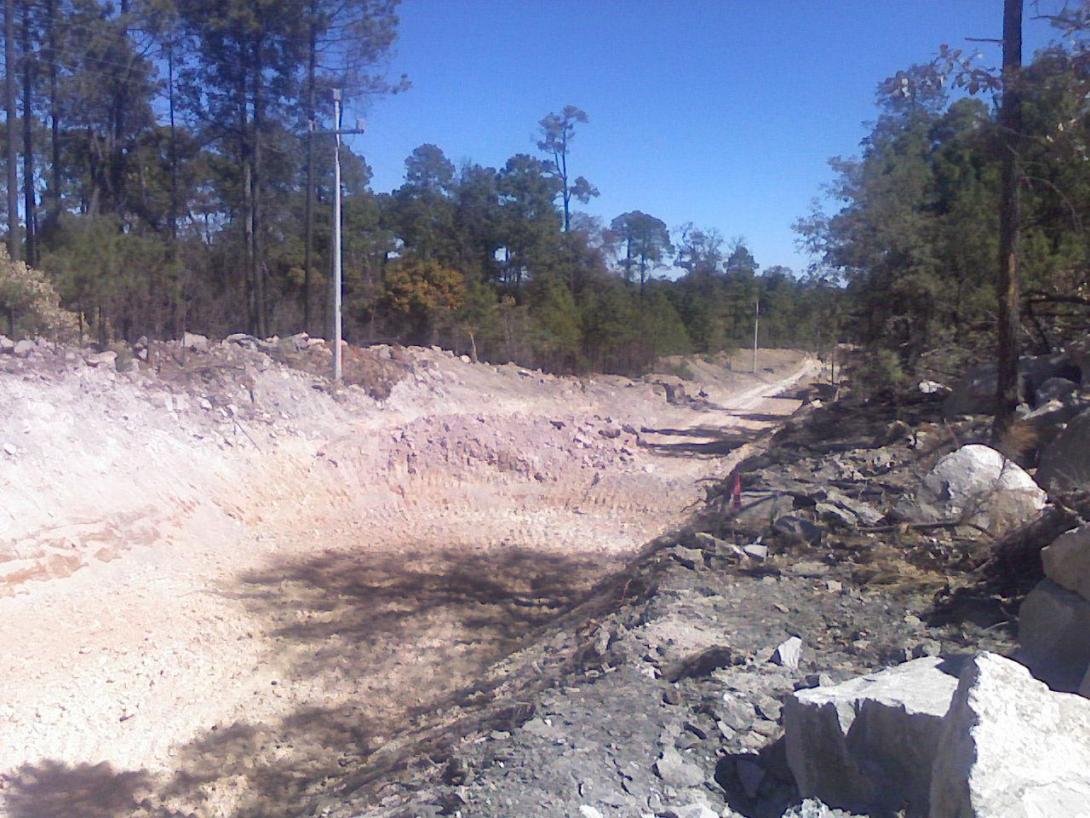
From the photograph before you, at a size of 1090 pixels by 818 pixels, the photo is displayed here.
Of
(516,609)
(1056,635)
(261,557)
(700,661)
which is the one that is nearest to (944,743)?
(1056,635)

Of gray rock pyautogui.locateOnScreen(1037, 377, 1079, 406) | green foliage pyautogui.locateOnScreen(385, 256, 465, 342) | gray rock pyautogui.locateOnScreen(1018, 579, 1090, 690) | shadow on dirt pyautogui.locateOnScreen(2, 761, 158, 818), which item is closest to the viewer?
gray rock pyautogui.locateOnScreen(1018, 579, 1090, 690)

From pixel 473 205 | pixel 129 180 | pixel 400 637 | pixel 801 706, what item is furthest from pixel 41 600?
pixel 473 205

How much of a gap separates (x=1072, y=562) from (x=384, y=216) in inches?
1548

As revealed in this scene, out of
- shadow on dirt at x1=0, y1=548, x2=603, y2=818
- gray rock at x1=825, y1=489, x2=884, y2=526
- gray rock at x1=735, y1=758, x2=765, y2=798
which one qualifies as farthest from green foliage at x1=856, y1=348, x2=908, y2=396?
gray rock at x1=735, y1=758, x2=765, y2=798

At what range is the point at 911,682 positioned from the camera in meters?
4.55

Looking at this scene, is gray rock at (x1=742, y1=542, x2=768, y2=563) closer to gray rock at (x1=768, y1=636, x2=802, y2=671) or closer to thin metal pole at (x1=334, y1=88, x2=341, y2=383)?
gray rock at (x1=768, y1=636, x2=802, y2=671)

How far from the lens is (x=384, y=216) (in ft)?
140

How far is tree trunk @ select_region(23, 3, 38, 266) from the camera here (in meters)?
25.8

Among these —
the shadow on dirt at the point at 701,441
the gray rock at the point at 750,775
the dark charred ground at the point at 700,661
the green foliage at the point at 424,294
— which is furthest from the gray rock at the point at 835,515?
the green foliage at the point at 424,294

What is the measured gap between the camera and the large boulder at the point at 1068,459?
840 centimetres

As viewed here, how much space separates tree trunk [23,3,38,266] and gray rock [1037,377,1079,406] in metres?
21.9

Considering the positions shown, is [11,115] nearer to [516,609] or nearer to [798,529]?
[516,609]

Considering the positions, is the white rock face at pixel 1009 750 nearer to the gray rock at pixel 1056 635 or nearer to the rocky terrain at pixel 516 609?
the rocky terrain at pixel 516 609

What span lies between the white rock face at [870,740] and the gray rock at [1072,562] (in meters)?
1.37
